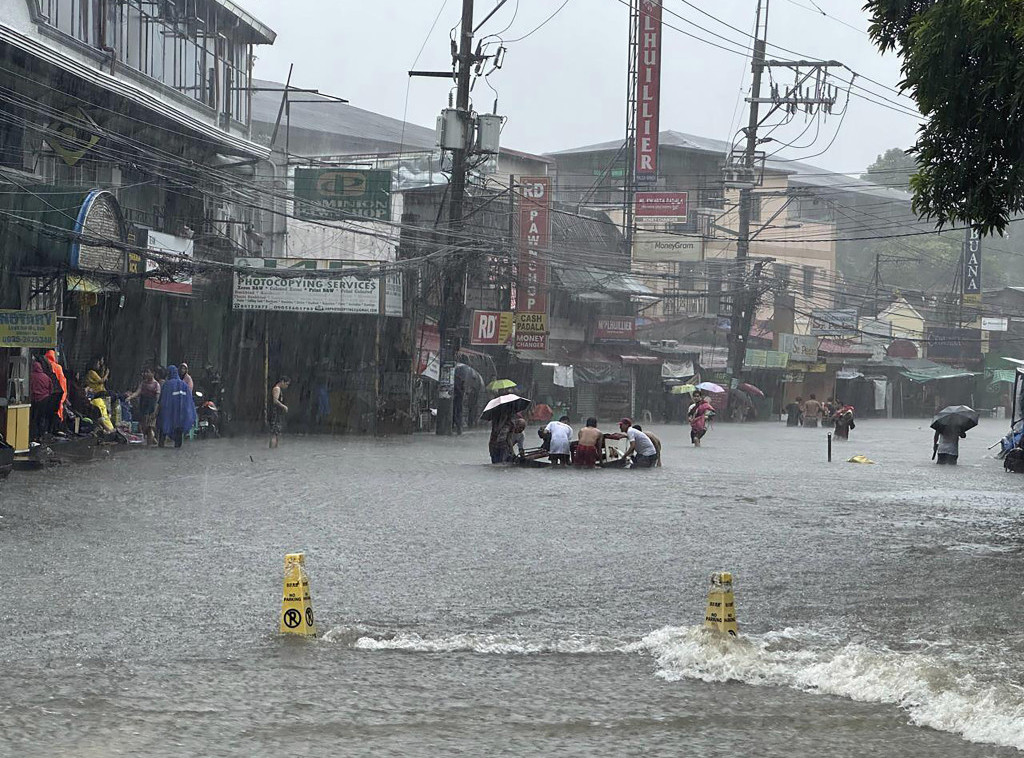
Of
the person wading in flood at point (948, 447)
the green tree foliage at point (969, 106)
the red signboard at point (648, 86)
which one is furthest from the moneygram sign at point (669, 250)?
the green tree foliage at point (969, 106)

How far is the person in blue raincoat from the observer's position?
2441 cm

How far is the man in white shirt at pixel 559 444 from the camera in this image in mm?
24125

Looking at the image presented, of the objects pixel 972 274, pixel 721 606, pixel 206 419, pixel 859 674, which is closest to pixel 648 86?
pixel 206 419

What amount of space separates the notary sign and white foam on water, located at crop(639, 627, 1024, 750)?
14.5 m

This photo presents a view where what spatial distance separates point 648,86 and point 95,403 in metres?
26.3

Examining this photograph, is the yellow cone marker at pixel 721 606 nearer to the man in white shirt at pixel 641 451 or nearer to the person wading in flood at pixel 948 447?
the man in white shirt at pixel 641 451

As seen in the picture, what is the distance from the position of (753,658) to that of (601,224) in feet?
153

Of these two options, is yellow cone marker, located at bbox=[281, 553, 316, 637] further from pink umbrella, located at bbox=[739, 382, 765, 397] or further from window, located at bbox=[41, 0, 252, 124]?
pink umbrella, located at bbox=[739, 382, 765, 397]

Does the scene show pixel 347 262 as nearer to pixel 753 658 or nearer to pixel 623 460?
pixel 623 460

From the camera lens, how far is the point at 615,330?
168ft

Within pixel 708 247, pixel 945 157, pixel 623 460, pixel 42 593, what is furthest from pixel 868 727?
pixel 708 247

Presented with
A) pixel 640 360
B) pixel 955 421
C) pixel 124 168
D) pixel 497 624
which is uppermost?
pixel 124 168

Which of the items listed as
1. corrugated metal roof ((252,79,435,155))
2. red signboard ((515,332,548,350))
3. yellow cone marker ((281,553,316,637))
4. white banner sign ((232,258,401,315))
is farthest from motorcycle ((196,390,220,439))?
corrugated metal roof ((252,79,435,155))

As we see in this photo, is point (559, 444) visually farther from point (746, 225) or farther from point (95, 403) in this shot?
point (746, 225)
